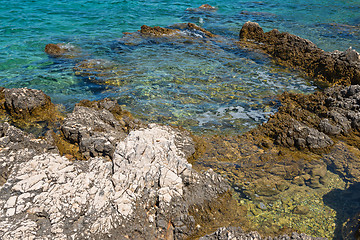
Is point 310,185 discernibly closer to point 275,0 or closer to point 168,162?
point 168,162

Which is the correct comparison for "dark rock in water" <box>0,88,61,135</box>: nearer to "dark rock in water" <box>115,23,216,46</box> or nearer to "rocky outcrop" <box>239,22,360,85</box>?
"dark rock in water" <box>115,23,216,46</box>

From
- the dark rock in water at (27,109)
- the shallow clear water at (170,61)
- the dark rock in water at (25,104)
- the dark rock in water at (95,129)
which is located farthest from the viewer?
the shallow clear water at (170,61)

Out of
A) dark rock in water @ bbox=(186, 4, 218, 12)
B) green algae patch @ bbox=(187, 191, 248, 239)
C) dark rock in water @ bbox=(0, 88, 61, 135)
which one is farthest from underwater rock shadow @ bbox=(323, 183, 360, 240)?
dark rock in water @ bbox=(186, 4, 218, 12)

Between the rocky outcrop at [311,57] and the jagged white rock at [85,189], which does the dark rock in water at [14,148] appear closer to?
the jagged white rock at [85,189]

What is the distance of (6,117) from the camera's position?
23.5ft

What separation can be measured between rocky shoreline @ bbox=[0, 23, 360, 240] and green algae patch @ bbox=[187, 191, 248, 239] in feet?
0.06

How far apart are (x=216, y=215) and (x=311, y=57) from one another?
933 centimetres

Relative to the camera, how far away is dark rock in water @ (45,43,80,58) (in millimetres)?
12211

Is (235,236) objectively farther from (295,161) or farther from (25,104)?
(25,104)

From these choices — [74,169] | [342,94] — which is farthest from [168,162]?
[342,94]

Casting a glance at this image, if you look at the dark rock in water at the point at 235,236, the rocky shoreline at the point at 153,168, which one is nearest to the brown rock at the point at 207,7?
the rocky shoreline at the point at 153,168

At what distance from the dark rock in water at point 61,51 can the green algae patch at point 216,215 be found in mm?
10477

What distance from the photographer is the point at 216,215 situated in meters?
4.26

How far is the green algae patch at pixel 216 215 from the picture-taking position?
403 cm
